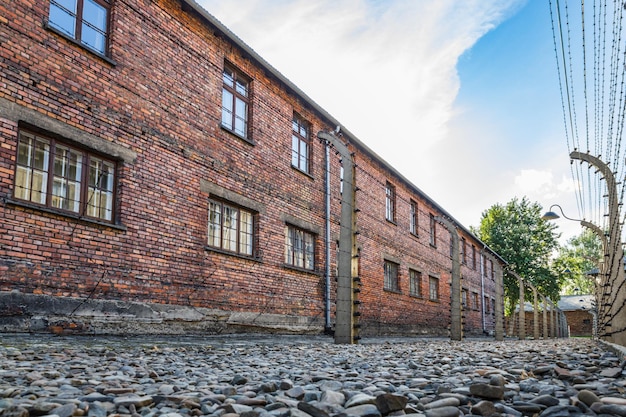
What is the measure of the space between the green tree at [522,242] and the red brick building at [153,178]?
31.0 meters

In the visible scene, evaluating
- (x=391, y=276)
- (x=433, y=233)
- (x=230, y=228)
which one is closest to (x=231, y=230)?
(x=230, y=228)

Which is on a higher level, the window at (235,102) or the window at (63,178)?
the window at (235,102)

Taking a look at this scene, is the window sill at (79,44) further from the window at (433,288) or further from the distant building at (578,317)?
the distant building at (578,317)

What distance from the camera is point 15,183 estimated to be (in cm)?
735

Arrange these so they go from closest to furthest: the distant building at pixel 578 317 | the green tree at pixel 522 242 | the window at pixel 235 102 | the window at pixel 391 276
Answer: the window at pixel 235 102 → the window at pixel 391 276 → the green tree at pixel 522 242 → the distant building at pixel 578 317

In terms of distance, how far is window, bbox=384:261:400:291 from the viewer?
63.5 ft

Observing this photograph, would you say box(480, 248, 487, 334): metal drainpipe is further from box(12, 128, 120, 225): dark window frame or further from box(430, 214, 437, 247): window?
box(12, 128, 120, 225): dark window frame

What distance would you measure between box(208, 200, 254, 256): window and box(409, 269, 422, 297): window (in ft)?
37.7

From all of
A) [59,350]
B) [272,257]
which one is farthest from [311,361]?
[272,257]

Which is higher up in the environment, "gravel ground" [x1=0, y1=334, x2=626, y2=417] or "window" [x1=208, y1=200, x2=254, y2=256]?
"window" [x1=208, y1=200, x2=254, y2=256]

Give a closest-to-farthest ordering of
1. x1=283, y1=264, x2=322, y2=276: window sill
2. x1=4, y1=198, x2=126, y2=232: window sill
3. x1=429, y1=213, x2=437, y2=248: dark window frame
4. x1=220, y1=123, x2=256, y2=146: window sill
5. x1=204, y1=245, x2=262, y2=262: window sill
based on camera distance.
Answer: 1. x1=4, y1=198, x2=126, y2=232: window sill
2. x1=204, y1=245, x2=262, y2=262: window sill
3. x1=220, y1=123, x2=256, y2=146: window sill
4. x1=283, y1=264, x2=322, y2=276: window sill
5. x1=429, y1=213, x2=437, y2=248: dark window frame

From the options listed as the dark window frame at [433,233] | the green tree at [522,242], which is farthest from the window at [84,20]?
the green tree at [522,242]

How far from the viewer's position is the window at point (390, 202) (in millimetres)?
20281

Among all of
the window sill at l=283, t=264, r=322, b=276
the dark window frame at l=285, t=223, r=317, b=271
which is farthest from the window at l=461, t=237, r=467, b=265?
the window sill at l=283, t=264, r=322, b=276
